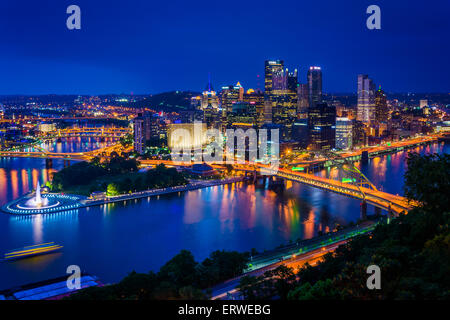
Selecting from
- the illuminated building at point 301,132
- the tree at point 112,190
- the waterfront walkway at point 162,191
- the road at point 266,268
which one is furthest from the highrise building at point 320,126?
the road at point 266,268

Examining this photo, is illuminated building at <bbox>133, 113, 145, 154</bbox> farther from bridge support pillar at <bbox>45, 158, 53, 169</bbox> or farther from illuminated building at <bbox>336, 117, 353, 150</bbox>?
illuminated building at <bbox>336, 117, 353, 150</bbox>

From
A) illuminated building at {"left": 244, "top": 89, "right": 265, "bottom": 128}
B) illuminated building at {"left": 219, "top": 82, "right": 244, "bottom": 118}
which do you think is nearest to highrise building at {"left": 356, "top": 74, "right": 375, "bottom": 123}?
illuminated building at {"left": 244, "top": 89, "right": 265, "bottom": 128}

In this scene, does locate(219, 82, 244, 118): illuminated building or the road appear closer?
the road

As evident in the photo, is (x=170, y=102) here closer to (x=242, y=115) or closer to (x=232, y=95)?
(x=232, y=95)

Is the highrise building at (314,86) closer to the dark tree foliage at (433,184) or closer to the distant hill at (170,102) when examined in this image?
the distant hill at (170,102)

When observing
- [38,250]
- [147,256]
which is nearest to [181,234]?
[147,256]

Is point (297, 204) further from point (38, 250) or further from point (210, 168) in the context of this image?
point (38, 250)
